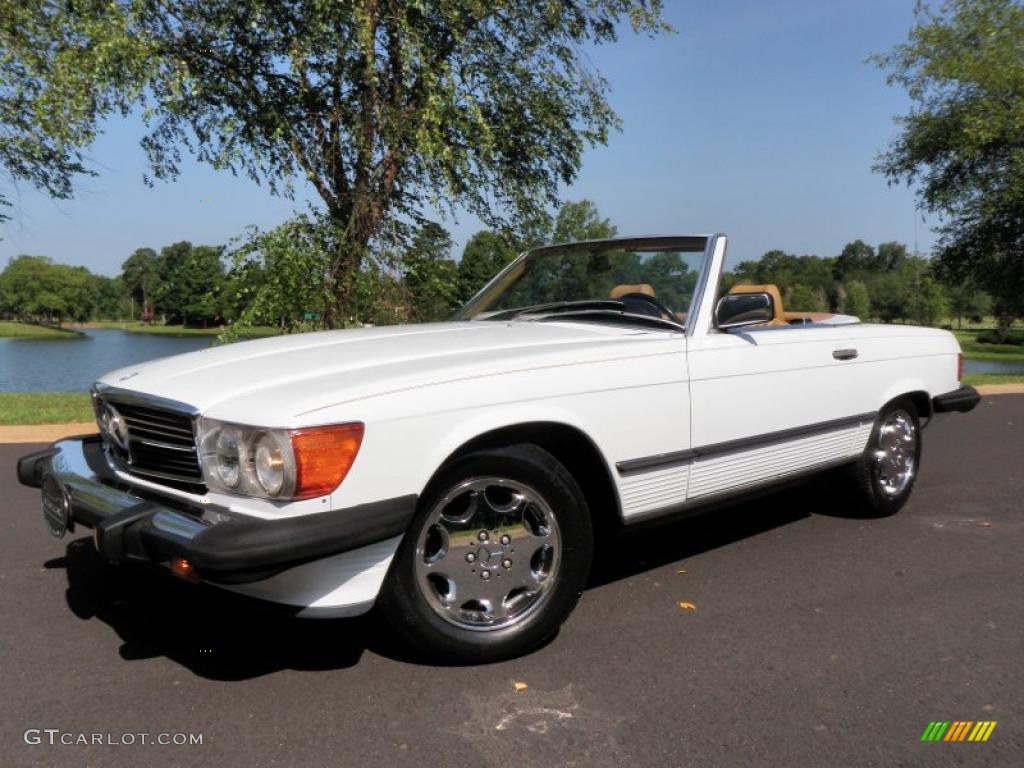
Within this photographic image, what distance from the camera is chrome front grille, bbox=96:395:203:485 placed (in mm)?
2980

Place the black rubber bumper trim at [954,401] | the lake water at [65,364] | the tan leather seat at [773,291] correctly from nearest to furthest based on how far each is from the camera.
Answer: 1. the tan leather seat at [773,291]
2. the black rubber bumper trim at [954,401]
3. the lake water at [65,364]

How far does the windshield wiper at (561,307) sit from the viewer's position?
434 cm

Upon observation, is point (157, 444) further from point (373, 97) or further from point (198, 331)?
point (198, 331)

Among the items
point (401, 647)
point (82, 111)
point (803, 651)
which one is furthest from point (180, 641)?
point (82, 111)

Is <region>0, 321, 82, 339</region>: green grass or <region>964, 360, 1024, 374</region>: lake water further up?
<region>0, 321, 82, 339</region>: green grass

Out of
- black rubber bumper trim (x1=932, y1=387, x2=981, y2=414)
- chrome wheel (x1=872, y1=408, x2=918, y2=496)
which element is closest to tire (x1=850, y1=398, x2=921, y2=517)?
chrome wheel (x1=872, y1=408, x2=918, y2=496)

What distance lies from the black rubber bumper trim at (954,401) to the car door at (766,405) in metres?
1.03

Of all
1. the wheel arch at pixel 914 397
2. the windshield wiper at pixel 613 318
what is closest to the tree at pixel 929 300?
the wheel arch at pixel 914 397

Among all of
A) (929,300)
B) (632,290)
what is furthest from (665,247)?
(929,300)

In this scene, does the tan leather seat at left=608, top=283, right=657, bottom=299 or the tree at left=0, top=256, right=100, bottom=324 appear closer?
the tan leather seat at left=608, top=283, right=657, bottom=299

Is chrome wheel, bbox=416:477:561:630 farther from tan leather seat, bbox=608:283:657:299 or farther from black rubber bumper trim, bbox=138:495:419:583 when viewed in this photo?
tan leather seat, bbox=608:283:657:299

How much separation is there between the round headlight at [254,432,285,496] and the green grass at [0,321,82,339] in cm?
3836

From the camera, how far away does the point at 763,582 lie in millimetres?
4152

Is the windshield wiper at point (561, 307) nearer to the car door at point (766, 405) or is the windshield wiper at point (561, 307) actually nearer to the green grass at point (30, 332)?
the car door at point (766, 405)
